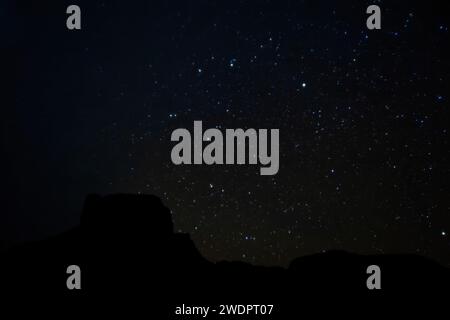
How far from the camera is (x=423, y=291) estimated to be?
1077cm

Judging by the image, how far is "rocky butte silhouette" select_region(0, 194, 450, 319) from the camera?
10133mm

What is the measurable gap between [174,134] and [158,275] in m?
6.85

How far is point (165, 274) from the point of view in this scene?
12.2 metres

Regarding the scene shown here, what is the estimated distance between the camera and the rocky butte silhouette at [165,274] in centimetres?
1013

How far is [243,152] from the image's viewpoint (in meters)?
6.53
